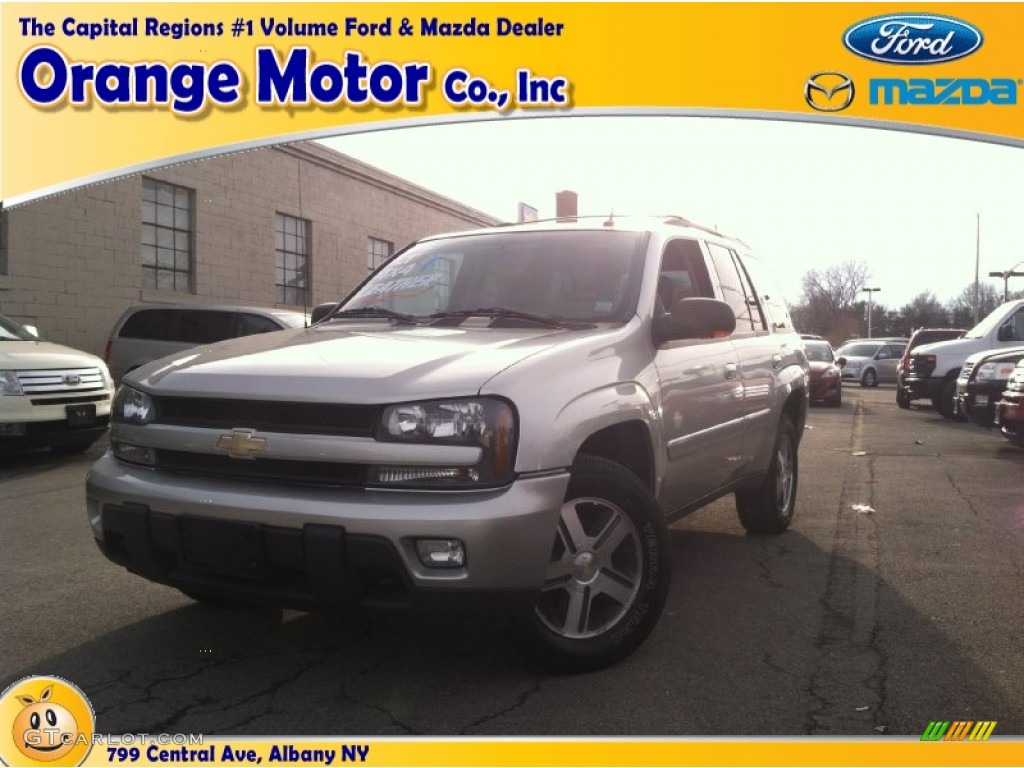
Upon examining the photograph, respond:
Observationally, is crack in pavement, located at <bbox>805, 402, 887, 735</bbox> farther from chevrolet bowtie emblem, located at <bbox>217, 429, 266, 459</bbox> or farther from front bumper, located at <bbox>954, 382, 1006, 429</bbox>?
front bumper, located at <bbox>954, 382, 1006, 429</bbox>

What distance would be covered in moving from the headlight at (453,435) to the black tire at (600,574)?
36 cm

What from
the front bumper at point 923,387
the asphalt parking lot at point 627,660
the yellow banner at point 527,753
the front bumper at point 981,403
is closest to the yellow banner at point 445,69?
the asphalt parking lot at point 627,660

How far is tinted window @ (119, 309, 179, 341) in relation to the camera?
11.4m

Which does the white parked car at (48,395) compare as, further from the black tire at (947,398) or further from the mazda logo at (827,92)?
the black tire at (947,398)

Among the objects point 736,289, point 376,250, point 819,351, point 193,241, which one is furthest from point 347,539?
point 819,351

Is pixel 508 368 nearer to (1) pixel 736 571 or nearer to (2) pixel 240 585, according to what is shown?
(2) pixel 240 585

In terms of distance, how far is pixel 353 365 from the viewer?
9.53ft

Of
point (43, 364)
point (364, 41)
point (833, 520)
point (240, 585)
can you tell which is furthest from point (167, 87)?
point (43, 364)

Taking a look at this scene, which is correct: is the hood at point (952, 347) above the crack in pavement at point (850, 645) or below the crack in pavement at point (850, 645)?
above

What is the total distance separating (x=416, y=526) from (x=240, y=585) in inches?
25.9

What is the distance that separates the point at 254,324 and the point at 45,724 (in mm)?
8933

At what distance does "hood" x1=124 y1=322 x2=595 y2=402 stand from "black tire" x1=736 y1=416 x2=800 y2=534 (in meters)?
2.40

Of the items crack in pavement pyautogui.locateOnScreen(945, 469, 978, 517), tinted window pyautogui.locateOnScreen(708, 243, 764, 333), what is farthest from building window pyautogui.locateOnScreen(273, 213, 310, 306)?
tinted window pyautogui.locateOnScreen(708, 243, 764, 333)

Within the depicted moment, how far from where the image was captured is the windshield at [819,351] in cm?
1841
